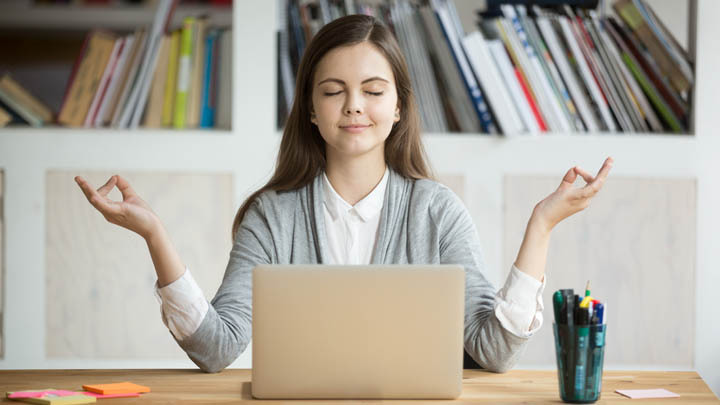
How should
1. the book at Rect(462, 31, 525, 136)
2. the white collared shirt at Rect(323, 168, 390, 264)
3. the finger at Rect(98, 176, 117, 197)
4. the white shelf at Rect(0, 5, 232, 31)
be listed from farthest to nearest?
1. the white shelf at Rect(0, 5, 232, 31)
2. the book at Rect(462, 31, 525, 136)
3. the white collared shirt at Rect(323, 168, 390, 264)
4. the finger at Rect(98, 176, 117, 197)

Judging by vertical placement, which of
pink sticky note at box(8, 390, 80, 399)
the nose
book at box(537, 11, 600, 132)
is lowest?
pink sticky note at box(8, 390, 80, 399)

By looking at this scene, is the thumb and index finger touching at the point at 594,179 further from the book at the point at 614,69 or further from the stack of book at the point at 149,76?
the stack of book at the point at 149,76

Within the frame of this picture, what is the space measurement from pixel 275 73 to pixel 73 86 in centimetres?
63

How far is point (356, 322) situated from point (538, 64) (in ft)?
5.32

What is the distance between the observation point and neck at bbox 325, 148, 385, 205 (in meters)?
1.72

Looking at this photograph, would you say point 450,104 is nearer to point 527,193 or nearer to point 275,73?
point 527,193

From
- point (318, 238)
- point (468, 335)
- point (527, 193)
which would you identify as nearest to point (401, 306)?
point (468, 335)

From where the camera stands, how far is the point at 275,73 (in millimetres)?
2551

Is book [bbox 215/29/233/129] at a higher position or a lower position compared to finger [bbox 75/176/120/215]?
higher

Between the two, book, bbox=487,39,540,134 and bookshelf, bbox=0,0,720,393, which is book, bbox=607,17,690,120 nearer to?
bookshelf, bbox=0,0,720,393

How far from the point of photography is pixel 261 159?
8.36 ft

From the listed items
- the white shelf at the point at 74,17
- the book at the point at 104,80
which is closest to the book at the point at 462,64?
the book at the point at 104,80

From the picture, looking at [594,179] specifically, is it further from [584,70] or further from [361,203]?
[584,70]

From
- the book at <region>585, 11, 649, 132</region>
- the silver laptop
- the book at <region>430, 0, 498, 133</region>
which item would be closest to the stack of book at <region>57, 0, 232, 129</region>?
the book at <region>430, 0, 498, 133</region>
